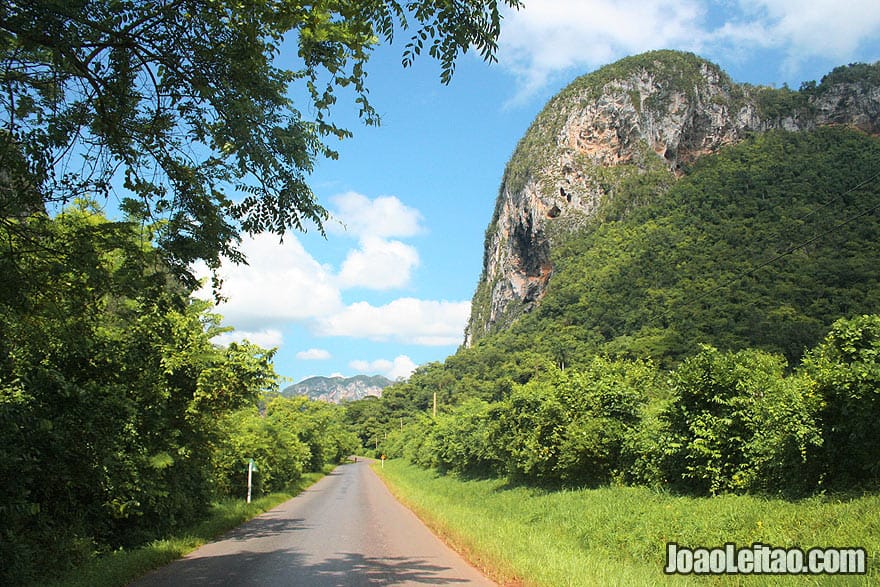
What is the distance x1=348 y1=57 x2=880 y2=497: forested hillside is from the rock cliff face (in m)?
4.21

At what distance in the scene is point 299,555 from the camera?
34.8ft

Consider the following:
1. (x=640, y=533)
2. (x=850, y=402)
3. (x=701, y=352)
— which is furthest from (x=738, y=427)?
(x=640, y=533)

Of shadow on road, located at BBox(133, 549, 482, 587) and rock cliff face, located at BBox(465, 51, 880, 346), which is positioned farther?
rock cliff face, located at BBox(465, 51, 880, 346)

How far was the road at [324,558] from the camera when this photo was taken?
832 centimetres

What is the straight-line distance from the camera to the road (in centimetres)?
832

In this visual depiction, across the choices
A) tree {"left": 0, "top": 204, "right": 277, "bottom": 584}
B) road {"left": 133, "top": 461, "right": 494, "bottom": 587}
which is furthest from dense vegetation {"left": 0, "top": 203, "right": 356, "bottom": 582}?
road {"left": 133, "top": 461, "right": 494, "bottom": 587}

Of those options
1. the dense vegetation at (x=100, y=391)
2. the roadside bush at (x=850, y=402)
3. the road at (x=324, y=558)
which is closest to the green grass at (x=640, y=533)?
the road at (x=324, y=558)

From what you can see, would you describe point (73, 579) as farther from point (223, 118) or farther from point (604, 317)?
point (604, 317)

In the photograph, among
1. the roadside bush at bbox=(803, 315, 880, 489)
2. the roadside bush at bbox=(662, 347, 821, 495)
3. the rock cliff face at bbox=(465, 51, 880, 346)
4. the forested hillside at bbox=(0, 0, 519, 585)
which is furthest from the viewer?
the rock cliff face at bbox=(465, 51, 880, 346)

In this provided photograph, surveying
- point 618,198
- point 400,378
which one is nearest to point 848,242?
point 618,198

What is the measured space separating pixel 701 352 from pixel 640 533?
4891 mm

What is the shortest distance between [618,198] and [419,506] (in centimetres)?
13619

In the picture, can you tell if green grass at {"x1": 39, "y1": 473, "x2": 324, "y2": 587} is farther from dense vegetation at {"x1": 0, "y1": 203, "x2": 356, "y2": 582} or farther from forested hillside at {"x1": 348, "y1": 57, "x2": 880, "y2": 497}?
forested hillside at {"x1": 348, "y1": 57, "x2": 880, "y2": 497}

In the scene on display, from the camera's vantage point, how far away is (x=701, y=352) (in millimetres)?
13297
